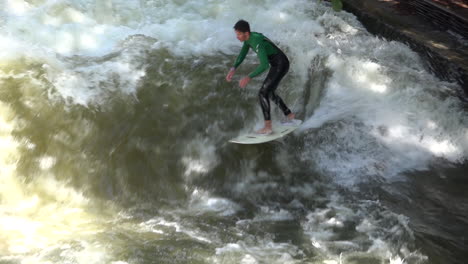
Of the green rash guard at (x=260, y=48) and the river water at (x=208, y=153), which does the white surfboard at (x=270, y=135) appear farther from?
the green rash guard at (x=260, y=48)

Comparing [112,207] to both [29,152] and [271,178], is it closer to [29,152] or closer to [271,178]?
[29,152]

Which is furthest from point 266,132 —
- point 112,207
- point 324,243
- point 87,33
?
point 87,33

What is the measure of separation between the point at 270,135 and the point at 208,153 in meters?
0.80

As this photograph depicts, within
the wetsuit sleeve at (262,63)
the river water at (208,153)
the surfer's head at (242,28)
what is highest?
the surfer's head at (242,28)

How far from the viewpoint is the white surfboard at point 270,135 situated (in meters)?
5.46

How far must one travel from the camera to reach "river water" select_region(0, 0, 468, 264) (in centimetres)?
438

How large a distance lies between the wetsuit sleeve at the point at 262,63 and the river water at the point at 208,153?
2.92ft

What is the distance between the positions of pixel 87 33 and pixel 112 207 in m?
3.16

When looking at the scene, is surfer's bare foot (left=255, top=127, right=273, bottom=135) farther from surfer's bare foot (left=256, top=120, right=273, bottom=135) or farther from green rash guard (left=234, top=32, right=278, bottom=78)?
green rash guard (left=234, top=32, right=278, bottom=78)

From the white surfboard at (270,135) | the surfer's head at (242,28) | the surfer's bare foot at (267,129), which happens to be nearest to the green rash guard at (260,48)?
the surfer's head at (242,28)

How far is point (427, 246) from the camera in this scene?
4195mm

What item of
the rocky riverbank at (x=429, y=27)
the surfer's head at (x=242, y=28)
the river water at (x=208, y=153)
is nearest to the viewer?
the river water at (x=208, y=153)

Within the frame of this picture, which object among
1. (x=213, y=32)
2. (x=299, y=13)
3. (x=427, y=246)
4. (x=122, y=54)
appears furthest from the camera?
(x=299, y=13)

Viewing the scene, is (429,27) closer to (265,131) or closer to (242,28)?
(265,131)
